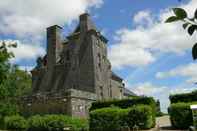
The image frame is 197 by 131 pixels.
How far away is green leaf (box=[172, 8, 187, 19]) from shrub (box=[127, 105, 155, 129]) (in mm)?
22309

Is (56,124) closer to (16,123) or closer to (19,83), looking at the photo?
(16,123)

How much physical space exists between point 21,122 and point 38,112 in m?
6.43

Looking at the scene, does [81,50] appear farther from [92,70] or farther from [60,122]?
[60,122]

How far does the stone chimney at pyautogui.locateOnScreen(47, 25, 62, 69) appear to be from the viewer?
142 ft

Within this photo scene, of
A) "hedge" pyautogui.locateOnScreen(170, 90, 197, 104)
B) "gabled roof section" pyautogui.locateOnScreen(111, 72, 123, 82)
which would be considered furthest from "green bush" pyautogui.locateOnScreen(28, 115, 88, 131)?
"gabled roof section" pyautogui.locateOnScreen(111, 72, 123, 82)

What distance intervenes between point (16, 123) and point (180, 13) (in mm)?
28304

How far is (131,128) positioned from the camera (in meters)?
23.8

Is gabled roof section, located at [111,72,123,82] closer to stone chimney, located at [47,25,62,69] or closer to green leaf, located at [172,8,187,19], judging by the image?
stone chimney, located at [47,25,62,69]

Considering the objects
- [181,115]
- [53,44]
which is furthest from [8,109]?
[181,115]

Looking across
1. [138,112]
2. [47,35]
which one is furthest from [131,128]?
[47,35]

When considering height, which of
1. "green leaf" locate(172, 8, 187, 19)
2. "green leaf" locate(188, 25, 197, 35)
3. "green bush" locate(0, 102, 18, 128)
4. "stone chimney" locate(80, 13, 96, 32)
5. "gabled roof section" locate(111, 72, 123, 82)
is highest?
"stone chimney" locate(80, 13, 96, 32)

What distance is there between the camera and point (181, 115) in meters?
22.4

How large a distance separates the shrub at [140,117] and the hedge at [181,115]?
1551 millimetres

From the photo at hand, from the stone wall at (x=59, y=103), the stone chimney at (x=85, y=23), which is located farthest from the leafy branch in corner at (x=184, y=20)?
the stone chimney at (x=85, y=23)
